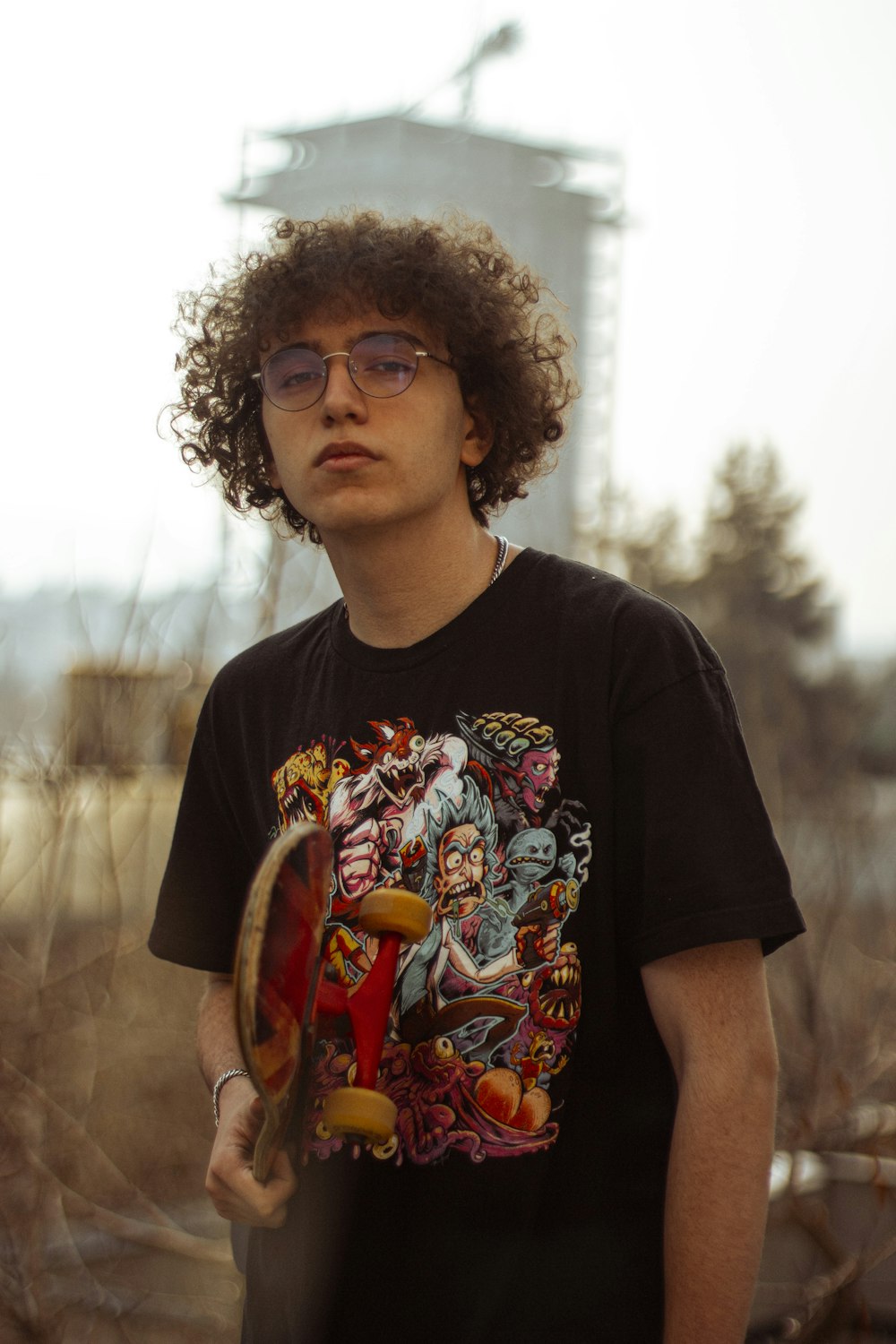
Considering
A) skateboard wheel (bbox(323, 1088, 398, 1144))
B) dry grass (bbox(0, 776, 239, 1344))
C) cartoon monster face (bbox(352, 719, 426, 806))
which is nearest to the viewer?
skateboard wheel (bbox(323, 1088, 398, 1144))

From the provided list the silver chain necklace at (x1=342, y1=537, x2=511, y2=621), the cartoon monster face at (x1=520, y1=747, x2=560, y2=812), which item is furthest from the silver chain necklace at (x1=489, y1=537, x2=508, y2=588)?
the cartoon monster face at (x1=520, y1=747, x2=560, y2=812)

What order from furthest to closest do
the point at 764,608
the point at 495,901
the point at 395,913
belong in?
the point at 764,608 < the point at 495,901 < the point at 395,913

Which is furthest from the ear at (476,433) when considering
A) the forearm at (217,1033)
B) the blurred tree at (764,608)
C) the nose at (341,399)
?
the blurred tree at (764,608)

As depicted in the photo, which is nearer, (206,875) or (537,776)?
(537,776)

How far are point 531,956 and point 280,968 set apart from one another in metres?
0.37

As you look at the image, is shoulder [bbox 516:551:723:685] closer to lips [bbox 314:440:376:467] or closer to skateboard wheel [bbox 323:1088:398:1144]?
lips [bbox 314:440:376:467]

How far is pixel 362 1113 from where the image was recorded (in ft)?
4.77

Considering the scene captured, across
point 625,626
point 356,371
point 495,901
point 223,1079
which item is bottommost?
point 223,1079

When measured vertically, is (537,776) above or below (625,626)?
below

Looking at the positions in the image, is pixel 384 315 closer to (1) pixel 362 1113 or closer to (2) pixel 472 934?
(2) pixel 472 934

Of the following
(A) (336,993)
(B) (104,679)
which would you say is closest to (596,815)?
(A) (336,993)

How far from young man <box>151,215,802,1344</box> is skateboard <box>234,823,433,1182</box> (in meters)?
0.11

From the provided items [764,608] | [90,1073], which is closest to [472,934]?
[90,1073]

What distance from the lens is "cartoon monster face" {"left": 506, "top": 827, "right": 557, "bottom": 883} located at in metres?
1.62
